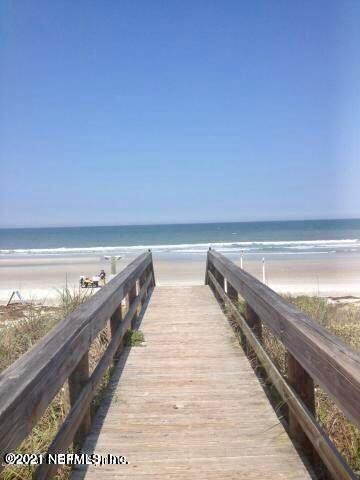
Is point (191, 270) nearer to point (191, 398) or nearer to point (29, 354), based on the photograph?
point (191, 398)

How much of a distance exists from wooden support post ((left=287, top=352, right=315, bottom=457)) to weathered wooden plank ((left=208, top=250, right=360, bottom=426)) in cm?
12

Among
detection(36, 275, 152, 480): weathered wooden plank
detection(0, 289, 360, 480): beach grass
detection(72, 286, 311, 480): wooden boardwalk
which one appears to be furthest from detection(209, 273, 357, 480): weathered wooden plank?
detection(36, 275, 152, 480): weathered wooden plank

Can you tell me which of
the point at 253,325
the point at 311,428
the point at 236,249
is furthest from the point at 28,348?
the point at 236,249

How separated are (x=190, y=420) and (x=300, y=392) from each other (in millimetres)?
868

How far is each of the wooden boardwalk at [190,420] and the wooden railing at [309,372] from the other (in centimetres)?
27

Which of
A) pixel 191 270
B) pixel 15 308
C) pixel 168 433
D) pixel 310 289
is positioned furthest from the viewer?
pixel 191 270

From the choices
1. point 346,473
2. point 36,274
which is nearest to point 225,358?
point 346,473

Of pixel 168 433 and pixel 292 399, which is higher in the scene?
pixel 292 399

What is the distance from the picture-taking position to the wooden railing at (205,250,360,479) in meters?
1.83

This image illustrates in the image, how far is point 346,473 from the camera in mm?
A: 1861

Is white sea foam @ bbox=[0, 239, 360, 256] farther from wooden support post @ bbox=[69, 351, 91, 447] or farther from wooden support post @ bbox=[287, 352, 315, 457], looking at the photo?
wooden support post @ bbox=[69, 351, 91, 447]

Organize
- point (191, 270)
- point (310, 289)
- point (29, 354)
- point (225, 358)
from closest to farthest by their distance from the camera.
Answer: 1. point (29, 354)
2. point (225, 358)
3. point (310, 289)
4. point (191, 270)

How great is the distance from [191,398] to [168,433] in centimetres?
61

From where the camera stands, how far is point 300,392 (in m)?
2.60
